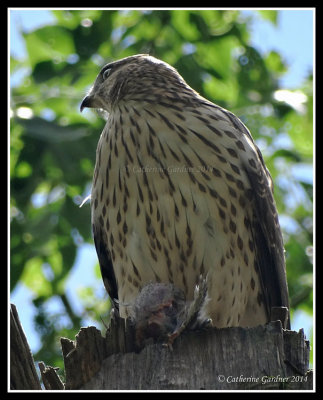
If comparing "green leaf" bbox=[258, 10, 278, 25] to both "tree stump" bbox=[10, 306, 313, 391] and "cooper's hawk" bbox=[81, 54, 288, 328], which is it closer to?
"cooper's hawk" bbox=[81, 54, 288, 328]

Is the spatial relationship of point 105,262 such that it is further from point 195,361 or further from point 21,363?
point 195,361

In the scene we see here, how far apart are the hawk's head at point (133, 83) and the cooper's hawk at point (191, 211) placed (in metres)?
0.25

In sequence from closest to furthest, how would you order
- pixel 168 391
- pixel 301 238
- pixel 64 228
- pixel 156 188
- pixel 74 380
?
pixel 168 391
pixel 74 380
pixel 156 188
pixel 64 228
pixel 301 238

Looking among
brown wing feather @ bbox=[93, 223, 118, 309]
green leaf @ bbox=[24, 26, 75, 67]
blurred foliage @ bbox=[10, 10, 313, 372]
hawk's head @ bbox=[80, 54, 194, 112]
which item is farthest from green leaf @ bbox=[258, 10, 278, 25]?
brown wing feather @ bbox=[93, 223, 118, 309]

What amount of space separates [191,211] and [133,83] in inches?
55.4

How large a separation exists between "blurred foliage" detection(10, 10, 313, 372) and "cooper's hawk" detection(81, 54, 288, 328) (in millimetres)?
1129

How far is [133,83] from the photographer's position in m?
6.04

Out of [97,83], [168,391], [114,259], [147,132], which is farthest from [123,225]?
[168,391]

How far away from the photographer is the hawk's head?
5.93 metres

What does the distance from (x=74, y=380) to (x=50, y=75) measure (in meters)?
3.85

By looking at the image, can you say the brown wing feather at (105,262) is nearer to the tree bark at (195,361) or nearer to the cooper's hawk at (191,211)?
the cooper's hawk at (191,211)

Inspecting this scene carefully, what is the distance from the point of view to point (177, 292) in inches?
190

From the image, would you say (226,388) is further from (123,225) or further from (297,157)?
(297,157)

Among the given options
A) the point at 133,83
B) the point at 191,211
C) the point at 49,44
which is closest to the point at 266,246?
the point at 191,211
